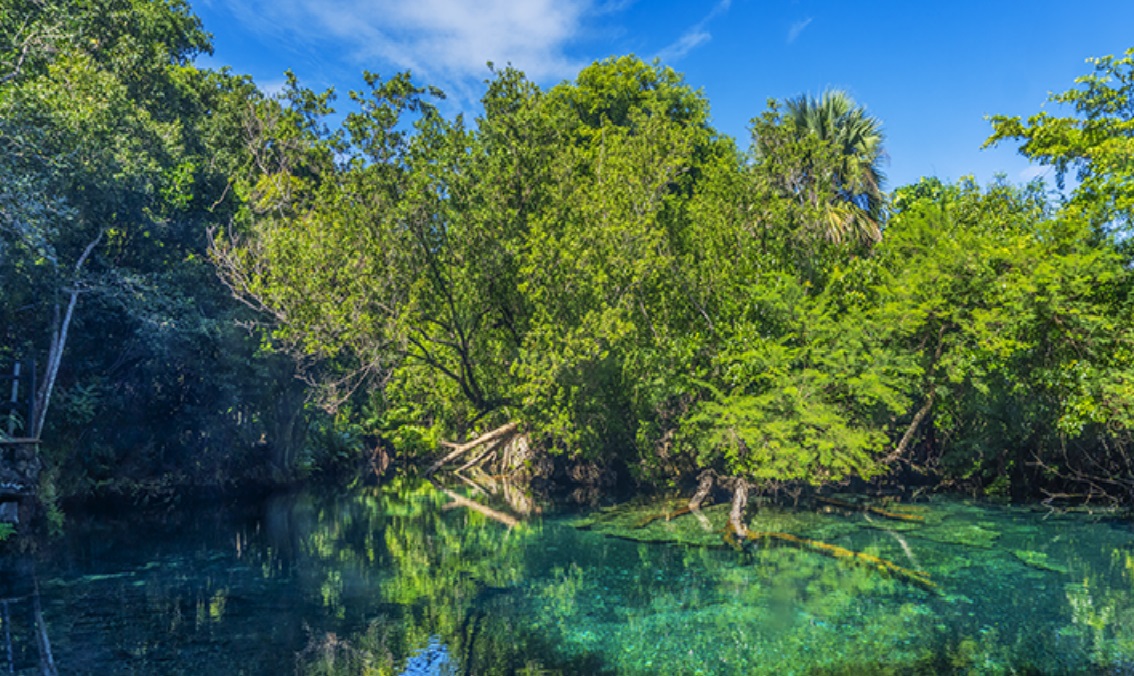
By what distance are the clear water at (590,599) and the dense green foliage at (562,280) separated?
3237 millimetres

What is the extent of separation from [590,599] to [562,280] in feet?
36.2

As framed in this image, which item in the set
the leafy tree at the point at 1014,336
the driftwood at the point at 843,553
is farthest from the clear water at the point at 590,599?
the leafy tree at the point at 1014,336

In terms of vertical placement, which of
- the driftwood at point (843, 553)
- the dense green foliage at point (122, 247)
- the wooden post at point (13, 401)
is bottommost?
the driftwood at point (843, 553)

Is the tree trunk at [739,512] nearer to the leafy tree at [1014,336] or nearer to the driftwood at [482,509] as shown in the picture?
the leafy tree at [1014,336]

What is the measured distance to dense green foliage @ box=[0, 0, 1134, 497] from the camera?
58.4ft

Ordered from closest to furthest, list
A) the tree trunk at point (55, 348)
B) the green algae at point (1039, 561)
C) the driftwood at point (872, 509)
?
the green algae at point (1039, 561) → the driftwood at point (872, 509) → the tree trunk at point (55, 348)

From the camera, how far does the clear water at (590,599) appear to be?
9773 mm

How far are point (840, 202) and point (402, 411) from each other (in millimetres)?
16910

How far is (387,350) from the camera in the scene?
73.0 ft

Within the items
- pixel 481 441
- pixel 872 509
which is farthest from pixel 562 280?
pixel 872 509

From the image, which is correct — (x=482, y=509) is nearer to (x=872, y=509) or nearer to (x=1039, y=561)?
(x=872, y=509)

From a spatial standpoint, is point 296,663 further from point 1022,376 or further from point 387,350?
point 1022,376

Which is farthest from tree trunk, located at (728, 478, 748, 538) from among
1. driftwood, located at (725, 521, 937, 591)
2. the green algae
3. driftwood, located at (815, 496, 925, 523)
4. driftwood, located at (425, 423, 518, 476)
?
driftwood, located at (425, 423, 518, 476)

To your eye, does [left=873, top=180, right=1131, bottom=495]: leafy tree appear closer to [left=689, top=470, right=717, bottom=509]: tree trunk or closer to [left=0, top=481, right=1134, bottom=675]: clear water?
[left=0, top=481, right=1134, bottom=675]: clear water
